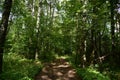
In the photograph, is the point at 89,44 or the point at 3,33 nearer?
the point at 3,33

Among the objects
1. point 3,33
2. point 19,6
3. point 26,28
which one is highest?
point 19,6

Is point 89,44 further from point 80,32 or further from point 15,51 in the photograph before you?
point 15,51

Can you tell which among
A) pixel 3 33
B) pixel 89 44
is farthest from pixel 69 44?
pixel 3 33

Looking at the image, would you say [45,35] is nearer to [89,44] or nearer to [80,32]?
[89,44]

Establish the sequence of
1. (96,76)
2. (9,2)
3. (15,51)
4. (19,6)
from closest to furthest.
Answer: (9,2)
(96,76)
(19,6)
(15,51)

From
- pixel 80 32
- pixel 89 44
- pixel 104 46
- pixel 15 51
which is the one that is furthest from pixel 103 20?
pixel 15 51

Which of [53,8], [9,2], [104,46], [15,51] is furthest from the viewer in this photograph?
[53,8]

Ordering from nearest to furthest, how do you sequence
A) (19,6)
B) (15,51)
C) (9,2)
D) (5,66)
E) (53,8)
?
1. (9,2)
2. (5,66)
3. (19,6)
4. (15,51)
5. (53,8)

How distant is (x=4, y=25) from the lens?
1150 cm

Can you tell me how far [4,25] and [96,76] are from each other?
730 cm

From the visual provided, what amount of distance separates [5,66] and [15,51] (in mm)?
7501

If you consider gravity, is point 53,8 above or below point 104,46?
above

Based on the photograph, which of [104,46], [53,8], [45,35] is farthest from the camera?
[53,8]

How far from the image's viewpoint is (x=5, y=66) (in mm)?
15453
